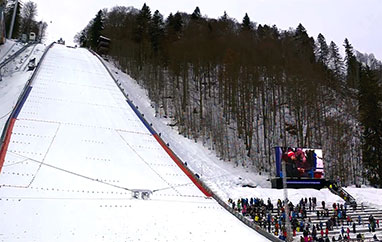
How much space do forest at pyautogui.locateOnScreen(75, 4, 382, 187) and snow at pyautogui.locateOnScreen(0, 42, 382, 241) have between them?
286cm

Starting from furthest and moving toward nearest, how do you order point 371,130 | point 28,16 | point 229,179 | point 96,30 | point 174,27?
point 28,16 < point 96,30 < point 174,27 < point 371,130 < point 229,179

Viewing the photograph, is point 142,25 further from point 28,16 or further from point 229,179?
point 28,16

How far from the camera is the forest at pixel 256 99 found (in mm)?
24656

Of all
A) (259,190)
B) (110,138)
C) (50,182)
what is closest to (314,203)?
(259,190)

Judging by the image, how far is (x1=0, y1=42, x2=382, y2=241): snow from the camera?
946cm

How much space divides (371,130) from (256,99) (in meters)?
9.84

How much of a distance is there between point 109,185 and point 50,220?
337 cm

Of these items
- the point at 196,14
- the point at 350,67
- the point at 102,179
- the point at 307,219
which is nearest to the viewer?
the point at 102,179

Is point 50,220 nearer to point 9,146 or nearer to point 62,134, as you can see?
point 9,146

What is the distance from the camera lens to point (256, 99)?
2950 centimetres

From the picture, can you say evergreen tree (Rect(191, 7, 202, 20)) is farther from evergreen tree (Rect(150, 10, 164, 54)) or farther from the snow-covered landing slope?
the snow-covered landing slope

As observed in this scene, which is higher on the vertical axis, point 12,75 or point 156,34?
point 156,34

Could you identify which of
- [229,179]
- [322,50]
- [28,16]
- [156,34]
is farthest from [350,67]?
[28,16]

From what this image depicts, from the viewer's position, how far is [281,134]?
86.4 ft
